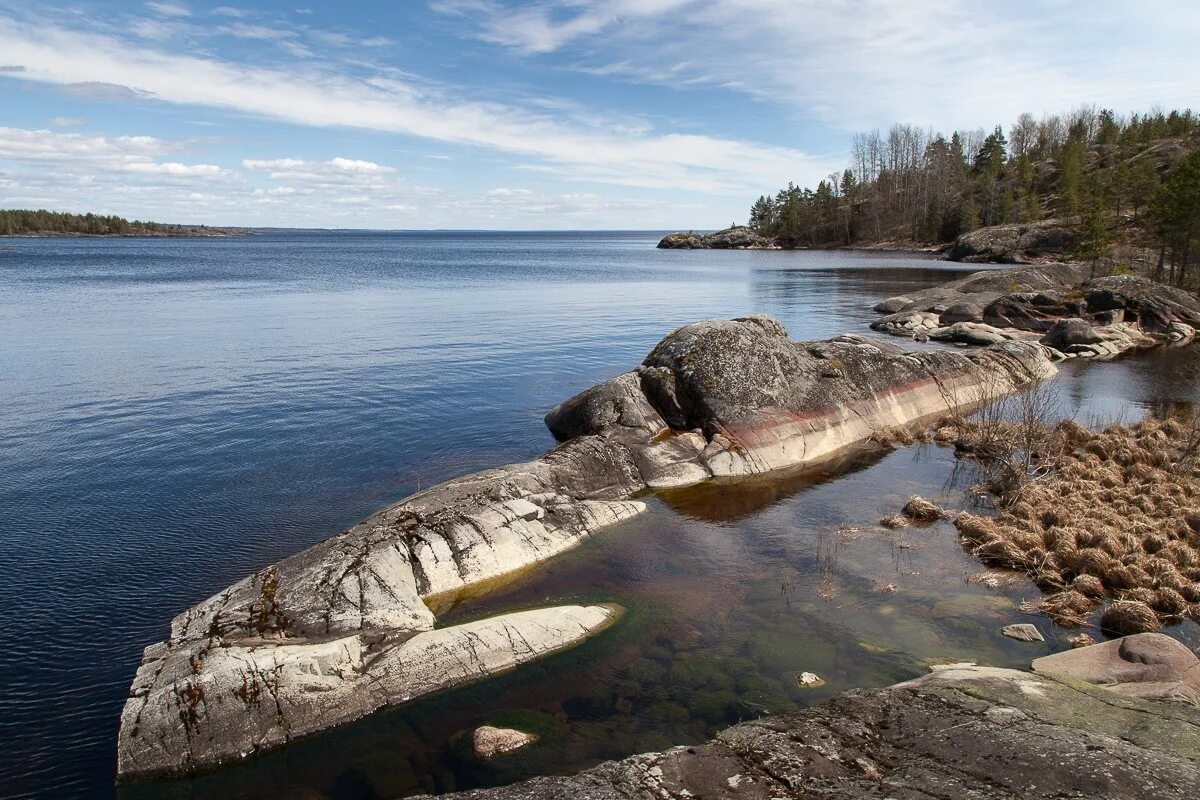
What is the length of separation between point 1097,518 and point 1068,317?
37330 mm

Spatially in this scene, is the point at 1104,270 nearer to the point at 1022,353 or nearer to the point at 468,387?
the point at 1022,353

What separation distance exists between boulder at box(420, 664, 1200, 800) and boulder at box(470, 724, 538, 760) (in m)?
1.44

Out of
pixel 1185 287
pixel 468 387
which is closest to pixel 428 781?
pixel 468 387

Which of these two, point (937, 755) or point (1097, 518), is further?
point (1097, 518)

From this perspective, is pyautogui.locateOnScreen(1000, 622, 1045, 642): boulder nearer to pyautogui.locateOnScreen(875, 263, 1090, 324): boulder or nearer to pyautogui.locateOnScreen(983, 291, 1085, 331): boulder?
pyautogui.locateOnScreen(983, 291, 1085, 331): boulder

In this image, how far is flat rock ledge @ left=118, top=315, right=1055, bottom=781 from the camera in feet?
33.8

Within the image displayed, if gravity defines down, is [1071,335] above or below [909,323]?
below

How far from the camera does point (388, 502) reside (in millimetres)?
18266

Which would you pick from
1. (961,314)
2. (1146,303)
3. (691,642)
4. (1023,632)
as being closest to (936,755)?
(691,642)

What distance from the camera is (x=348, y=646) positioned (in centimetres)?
1155

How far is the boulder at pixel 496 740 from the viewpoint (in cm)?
962

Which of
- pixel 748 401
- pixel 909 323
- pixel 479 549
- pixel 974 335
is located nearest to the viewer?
pixel 479 549

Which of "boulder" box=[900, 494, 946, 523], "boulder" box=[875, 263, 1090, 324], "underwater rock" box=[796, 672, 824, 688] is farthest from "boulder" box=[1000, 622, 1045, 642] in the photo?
"boulder" box=[875, 263, 1090, 324]

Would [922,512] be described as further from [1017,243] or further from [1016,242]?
[1016,242]
